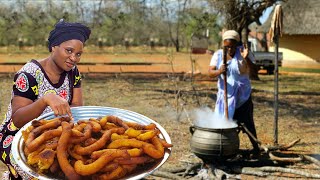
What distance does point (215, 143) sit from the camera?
5281 millimetres

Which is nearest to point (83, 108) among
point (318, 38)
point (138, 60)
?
point (318, 38)

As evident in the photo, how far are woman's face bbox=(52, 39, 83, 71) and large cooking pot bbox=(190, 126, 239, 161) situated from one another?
352 centimetres

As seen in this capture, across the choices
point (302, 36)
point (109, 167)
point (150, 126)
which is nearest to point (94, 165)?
point (109, 167)

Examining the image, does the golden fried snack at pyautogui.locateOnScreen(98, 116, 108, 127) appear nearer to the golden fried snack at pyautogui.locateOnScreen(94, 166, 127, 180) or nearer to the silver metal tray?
the silver metal tray

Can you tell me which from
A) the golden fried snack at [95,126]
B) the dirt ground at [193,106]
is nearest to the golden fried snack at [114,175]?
the golden fried snack at [95,126]

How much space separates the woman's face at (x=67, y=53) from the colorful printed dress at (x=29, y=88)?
121mm

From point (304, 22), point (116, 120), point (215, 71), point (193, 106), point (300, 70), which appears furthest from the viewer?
point (304, 22)

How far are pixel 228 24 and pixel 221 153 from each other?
34.1 feet

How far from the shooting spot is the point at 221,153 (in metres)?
5.32

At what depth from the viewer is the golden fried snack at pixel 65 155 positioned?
61.3 inches

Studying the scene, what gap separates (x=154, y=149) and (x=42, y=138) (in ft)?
1.47

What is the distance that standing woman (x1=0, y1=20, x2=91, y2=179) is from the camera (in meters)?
1.98

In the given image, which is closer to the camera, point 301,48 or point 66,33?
point 66,33

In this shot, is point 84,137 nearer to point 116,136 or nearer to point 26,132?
point 116,136
